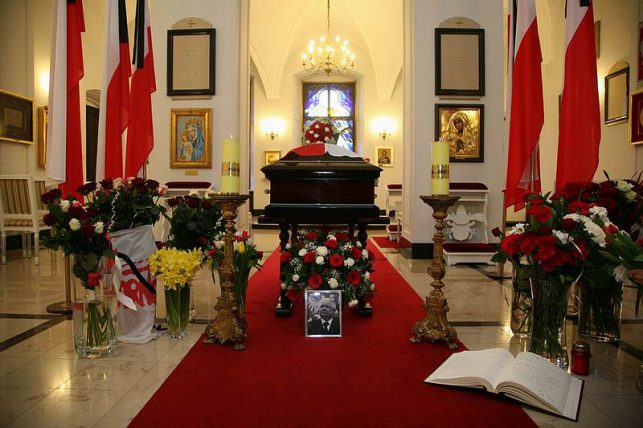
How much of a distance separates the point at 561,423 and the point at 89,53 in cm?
950

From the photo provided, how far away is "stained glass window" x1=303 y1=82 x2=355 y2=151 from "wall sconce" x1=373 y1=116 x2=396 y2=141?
806 millimetres

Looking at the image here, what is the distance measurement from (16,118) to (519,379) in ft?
25.0

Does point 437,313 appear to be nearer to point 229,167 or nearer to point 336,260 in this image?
point 336,260

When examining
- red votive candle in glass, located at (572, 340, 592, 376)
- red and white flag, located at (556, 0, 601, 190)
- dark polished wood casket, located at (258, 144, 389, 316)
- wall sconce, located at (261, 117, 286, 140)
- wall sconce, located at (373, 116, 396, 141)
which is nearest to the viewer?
red votive candle in glass, located at (572, 340, 592, 376)

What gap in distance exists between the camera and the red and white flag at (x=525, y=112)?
13.3ft

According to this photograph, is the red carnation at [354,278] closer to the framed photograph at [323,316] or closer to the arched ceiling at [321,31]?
the framed photograph at [323,316]

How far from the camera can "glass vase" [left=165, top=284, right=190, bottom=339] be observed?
280 cm

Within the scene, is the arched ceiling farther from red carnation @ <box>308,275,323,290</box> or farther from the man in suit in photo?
the man in suit in photo

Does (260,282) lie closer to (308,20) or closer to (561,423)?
(561,423)

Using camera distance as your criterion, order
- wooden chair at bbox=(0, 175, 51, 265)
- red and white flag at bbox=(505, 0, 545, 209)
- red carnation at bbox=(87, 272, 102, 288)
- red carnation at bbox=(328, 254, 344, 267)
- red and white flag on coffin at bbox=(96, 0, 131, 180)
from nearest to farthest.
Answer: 1. red carnation at bbox=(87, 272, 102, 288)
2. red carnation at bbox=(328, 254, 344, 267)
3. red and white flag on coffin at bbox=(96, 0, 131, 180)
4. red and white flag at bbox=(505, 0, 545, 209)
5. wooden chair at bbox=(0, 175, 51, 265)

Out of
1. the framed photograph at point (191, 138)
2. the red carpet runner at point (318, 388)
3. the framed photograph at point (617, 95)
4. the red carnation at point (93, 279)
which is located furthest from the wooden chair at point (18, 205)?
the framed photograph at point (617, 95)

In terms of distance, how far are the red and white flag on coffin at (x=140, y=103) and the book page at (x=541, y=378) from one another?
3207 millimetres

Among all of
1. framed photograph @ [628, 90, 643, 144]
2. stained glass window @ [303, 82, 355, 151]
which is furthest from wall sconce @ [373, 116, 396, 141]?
framed photograph @ [628, 90, 643, 144]

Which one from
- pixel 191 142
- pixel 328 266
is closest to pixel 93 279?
pixel 328 266
